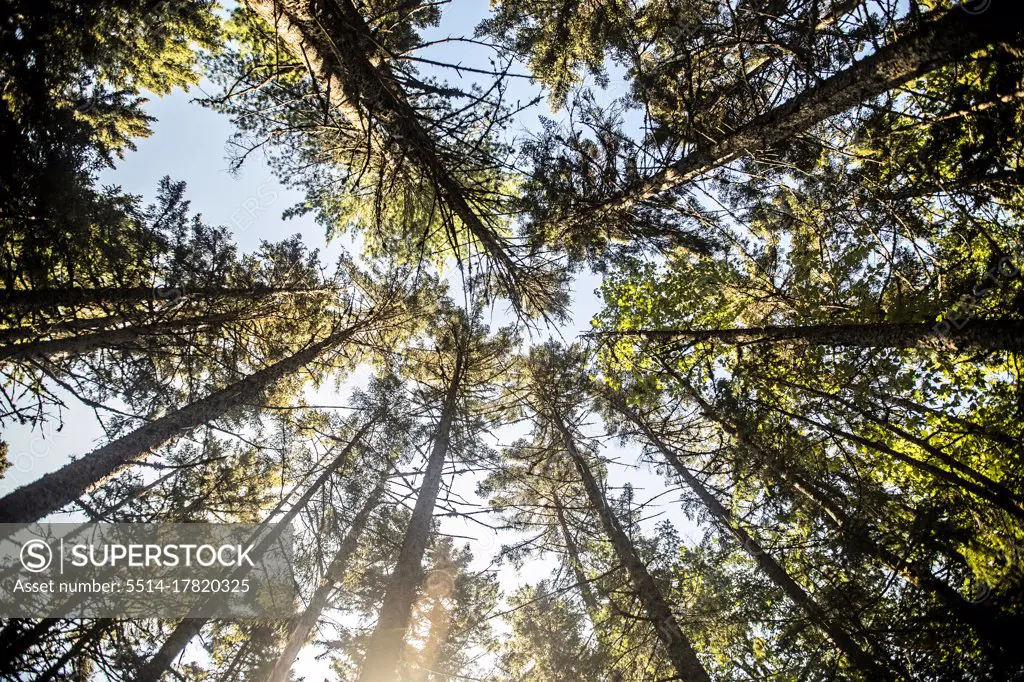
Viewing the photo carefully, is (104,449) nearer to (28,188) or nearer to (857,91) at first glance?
(28,188)

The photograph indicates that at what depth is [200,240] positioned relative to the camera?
6.32 meters

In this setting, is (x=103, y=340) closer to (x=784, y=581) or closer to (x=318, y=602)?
(x=318, y=602)

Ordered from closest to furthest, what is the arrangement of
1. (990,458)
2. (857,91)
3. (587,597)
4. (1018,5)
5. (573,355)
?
(1018,5) → (857,91) → (990,458) → (573,355) → (587,597)

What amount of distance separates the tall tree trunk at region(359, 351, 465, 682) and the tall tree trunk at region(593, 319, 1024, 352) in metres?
4.68

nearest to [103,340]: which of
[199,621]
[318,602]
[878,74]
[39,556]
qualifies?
[39,556]

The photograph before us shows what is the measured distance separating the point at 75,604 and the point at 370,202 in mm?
7081

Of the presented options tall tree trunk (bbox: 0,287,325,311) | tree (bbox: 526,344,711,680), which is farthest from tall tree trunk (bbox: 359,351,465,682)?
tall tree trunk (bbox: 0,287,325,311)

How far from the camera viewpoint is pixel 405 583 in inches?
238

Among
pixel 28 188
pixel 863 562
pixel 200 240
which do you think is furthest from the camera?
pixel 200 240

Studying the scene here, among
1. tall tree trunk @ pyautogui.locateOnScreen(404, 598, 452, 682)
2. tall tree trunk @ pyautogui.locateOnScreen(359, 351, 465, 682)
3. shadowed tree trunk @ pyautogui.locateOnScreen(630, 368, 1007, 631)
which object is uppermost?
tall tree trunk @ pyautogui.locateOnScreen(404, 598, 452, 682)

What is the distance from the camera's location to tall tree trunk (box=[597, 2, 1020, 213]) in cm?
320

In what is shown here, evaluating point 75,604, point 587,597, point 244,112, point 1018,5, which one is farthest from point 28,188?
point 587,597

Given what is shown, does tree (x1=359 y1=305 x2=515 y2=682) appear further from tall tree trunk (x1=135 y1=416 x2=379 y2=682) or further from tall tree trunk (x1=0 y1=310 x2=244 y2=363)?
tall tree trunk (x1=0 y1=310 x2=244 y2=363)

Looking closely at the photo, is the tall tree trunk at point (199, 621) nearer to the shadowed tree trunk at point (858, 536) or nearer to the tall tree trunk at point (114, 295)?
the tall tree trunk at point (114, 295)
